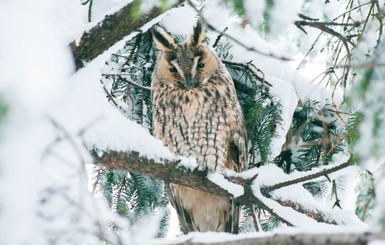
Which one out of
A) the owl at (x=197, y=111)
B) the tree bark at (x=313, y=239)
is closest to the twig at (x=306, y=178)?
the tree bark at (x=313, y=239)

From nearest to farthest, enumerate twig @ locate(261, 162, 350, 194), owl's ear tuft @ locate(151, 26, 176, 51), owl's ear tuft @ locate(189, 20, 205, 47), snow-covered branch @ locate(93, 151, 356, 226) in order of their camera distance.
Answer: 1. twig @ locate(261, 162, 350, 194)
2. snow-covered branch @ locate(93, 151, 356, 226)
3. owl's ear tuft @ locate(151, 26, 176, 51)
4. owl's ear tuft @ locate(189, 20, 205, 47)

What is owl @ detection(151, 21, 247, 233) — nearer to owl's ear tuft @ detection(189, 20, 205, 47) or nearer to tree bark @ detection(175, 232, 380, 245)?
owl's ear tuft @ detection(189, 20, 205, 47)

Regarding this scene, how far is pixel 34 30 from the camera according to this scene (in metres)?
1.09

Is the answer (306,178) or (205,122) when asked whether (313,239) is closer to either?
(306,178)

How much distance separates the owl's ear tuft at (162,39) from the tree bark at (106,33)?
1.17 meters

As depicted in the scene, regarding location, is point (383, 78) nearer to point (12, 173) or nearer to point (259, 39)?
point (12, 173)

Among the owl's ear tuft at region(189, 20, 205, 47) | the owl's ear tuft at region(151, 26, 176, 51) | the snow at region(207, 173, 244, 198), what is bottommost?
the snow at region(207, 173, 244, 198)

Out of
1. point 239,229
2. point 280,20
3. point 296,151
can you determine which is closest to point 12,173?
point 280,20

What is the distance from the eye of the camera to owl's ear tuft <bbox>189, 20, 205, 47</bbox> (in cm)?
323

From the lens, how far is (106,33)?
1896 mm

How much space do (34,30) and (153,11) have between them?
0.84 metres

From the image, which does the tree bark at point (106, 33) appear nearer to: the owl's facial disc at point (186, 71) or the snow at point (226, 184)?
the snow at point (226, 184)

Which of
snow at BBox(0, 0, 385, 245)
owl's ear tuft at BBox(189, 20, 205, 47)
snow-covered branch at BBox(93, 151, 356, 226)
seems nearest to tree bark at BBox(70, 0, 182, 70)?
snow at BBox(0, 0, 385, 245)

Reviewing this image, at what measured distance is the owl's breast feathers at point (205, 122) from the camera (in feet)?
10.8
